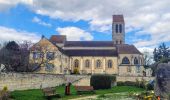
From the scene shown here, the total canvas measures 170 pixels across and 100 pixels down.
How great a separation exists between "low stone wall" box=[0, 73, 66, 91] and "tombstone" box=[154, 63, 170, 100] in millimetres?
18791

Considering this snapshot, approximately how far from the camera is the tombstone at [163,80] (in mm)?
13180

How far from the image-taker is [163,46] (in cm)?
11906

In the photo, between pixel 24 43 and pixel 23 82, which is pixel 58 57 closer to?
pixel 24 43

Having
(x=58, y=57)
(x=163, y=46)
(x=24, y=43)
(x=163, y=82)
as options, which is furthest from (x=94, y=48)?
(x=163, y=82)

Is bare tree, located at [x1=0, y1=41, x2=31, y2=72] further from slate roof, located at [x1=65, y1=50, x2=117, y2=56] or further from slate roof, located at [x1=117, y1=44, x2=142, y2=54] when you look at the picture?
slate roof, located at [x1=117, y1=44, x2=142, y2=54]

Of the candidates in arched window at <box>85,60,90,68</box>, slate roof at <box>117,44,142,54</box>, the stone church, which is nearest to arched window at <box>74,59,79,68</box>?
the stone church

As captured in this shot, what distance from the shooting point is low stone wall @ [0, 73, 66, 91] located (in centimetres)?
3089

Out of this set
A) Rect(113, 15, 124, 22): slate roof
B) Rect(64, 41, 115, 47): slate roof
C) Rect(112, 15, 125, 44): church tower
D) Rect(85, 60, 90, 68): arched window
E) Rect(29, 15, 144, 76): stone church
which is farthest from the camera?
Rect(113, 15, 124, 22): slate roof

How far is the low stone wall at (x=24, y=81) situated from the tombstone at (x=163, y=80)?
18.8 m

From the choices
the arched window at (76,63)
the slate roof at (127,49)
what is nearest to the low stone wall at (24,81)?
the arched window at (76,63)

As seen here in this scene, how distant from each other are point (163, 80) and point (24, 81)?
23.5 metres

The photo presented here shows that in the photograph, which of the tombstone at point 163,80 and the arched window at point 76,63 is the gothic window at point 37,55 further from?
the tombstone at point 163,80

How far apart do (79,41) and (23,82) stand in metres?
76.1

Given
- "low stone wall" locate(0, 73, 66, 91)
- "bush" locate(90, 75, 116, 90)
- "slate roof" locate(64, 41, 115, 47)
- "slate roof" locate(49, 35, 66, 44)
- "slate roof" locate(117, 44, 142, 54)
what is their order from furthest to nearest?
"slate roof" locate(49, 35, 66, 44)
"slate roof" locate(64, 41, 115, 47)
"slate roof" locate(117, 44, 142, 54)
"bush" locate(90, 75, 116, 90)
"low stone wall" locate(0, 73, 66, 91)
